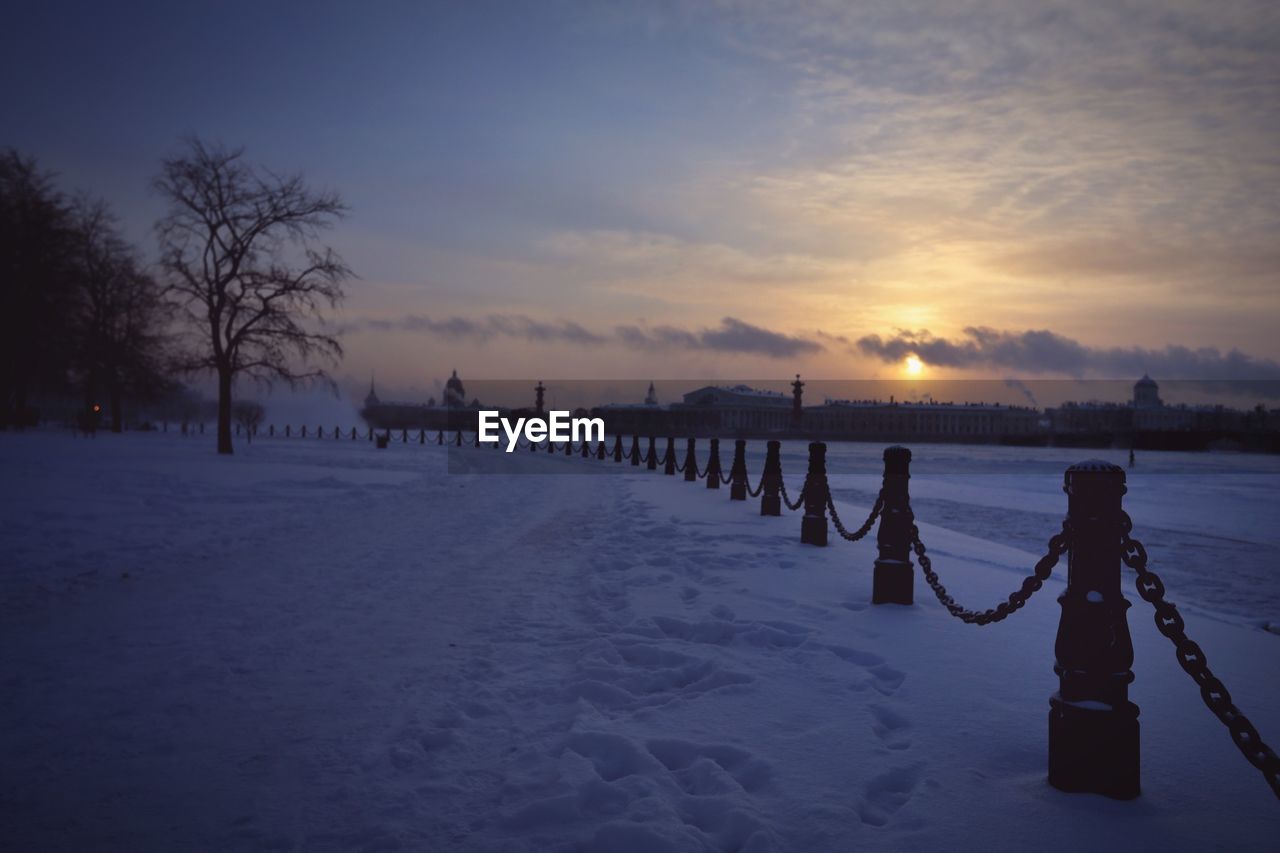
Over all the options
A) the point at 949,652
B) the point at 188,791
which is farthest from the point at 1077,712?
the point at 188,791

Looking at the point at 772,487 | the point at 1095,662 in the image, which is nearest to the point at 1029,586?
the point at 1095,662

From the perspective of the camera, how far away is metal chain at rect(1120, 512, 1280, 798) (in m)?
2.51

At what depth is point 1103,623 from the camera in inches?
115

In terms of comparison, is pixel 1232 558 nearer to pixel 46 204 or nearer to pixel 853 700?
pixel 853 700

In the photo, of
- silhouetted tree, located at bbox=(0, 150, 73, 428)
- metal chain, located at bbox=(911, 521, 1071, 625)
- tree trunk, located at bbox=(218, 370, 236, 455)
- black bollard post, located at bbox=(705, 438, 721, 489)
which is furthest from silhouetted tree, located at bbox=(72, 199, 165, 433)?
metal chain, located at bbox=(911, 521, 1071, 625)

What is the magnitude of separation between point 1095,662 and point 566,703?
2.50m

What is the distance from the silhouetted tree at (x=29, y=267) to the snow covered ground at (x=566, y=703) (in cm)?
2794

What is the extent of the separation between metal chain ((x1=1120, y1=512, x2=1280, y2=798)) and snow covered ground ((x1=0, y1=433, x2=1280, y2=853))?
330 mm

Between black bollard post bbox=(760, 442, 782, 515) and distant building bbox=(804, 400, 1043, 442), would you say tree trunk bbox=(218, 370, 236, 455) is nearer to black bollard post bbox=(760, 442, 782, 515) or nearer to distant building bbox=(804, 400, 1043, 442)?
black bollard post bbox=(760, 442, 782, 515)

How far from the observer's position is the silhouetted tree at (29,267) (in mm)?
29297

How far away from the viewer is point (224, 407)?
2731 centimetres

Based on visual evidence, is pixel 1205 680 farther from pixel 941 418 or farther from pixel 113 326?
pixel 941 418

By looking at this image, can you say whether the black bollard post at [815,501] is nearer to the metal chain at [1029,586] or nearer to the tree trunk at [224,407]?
the metal chain at [1029,586]

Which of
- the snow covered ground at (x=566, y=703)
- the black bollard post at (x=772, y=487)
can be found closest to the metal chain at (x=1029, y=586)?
the snow covered ground at (x=566, y=703)
